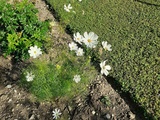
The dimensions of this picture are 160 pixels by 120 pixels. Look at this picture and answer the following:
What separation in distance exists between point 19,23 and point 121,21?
2.30 m

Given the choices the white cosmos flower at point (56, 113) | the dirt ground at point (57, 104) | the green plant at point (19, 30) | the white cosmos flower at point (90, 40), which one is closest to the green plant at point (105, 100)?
the dirt ground at point (57, 104)

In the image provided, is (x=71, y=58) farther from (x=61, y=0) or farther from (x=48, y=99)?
(x=61, y=0)

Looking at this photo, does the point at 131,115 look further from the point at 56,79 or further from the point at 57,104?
the point at 56,79

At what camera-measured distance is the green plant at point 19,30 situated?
4.02 m

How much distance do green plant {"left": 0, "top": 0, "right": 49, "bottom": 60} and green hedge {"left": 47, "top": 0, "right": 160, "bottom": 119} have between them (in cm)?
127

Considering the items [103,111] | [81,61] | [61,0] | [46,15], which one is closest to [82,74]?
[81,61]

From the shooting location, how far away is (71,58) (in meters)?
4.61

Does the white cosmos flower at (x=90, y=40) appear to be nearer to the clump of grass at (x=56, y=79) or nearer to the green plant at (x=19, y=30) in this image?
the clump of grass at (x=56, y=79)

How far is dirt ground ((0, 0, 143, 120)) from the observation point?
3.69m

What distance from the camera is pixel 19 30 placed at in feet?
14.1

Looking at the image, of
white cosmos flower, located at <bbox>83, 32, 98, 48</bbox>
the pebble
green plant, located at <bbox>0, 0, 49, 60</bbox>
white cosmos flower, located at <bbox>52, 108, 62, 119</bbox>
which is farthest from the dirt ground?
white cosmos flower, located at <bbox>83, 32, 98, 48</bbox>

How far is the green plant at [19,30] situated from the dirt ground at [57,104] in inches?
11.8

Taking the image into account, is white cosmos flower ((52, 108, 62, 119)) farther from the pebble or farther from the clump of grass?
the pebble

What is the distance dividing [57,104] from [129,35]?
7.24 ft
